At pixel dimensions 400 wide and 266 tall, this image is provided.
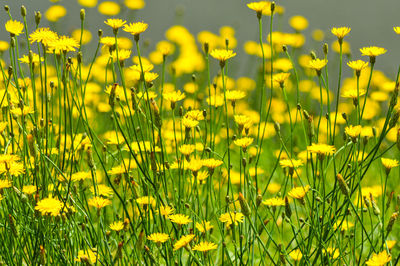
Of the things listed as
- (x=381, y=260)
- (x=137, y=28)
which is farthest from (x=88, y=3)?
(x=381, y=260)

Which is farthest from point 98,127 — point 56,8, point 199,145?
point 199,145

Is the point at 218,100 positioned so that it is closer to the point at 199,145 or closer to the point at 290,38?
the point at 199,145

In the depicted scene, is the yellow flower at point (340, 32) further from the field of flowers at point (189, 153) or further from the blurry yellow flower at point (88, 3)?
the blurry yellow flower at point (88, 3)

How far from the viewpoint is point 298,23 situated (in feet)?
12.9

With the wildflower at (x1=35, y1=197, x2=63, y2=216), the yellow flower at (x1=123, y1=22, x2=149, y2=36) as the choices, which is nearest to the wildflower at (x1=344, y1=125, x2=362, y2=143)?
the yellow flower at (x1=123, y1=22, x2=149, y2=36)

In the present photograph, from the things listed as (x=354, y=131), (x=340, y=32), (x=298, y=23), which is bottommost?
(x=298, y=23)

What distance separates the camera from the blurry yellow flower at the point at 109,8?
155 inches

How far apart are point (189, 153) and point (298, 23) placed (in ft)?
8.02

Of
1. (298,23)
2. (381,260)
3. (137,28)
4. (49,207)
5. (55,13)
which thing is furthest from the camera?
(298,23)

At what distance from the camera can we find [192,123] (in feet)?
5.43

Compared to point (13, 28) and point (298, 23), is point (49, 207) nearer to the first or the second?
point (13, 28)

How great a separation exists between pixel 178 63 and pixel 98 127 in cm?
62

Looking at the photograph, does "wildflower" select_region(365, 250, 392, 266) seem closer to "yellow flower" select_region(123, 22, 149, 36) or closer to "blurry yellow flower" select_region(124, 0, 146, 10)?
"yellow flower" select_region(123, 22, 149, 36)

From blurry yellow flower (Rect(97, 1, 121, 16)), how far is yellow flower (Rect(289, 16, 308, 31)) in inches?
41.4
